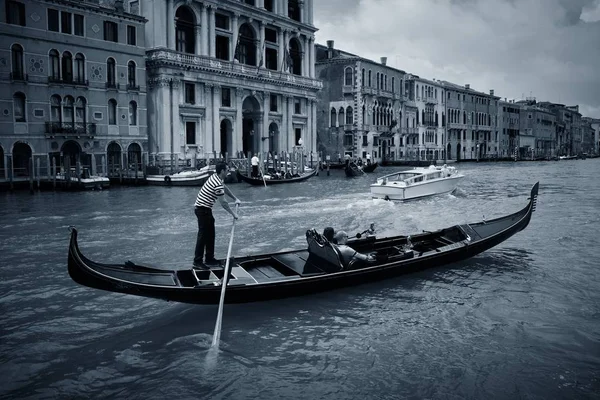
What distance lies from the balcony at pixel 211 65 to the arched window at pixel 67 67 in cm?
489

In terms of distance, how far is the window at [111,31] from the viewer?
82.7 feet

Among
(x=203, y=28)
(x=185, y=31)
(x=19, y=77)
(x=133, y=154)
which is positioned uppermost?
(x=203, y=28)

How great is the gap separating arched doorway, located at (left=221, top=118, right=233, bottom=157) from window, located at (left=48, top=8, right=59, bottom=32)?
1112 cm

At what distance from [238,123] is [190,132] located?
3.50 meters

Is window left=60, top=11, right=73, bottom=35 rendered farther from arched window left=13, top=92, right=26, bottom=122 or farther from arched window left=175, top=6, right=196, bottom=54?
arched window left=175, top=6, right=196, bottom=54

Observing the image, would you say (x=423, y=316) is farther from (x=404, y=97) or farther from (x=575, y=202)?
(x=404, y=97)

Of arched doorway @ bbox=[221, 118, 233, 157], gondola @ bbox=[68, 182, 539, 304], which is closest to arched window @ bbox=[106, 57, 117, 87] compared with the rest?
arched doorway @ bbox=[221, 118, 233, 157]

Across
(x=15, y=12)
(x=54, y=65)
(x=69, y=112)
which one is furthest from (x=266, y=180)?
(x=15, y=12)

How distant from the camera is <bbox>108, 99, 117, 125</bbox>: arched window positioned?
84.2ft

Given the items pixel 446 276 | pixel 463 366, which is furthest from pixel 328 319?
pixel 446 276

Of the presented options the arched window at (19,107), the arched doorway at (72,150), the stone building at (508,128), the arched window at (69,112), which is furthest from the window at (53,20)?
the stone building at (508,128)

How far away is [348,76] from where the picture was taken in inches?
1713

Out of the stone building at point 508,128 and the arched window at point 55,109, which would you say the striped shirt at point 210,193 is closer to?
the arched window at point 55,109

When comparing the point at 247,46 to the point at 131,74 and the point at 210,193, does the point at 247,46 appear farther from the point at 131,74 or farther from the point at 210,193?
the point at 210,193
